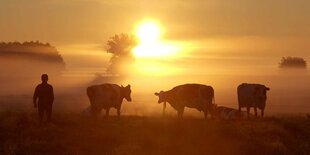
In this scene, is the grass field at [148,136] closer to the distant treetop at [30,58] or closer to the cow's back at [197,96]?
the cow's back at [197,96]

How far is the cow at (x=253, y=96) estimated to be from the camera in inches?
1591

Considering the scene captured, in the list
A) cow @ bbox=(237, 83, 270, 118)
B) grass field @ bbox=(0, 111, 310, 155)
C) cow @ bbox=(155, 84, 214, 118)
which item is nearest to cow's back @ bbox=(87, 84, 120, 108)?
grass field @ bbox=(0, 111, 310, 155)

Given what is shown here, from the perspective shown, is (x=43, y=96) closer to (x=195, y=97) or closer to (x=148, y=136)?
(x=148, y=136)

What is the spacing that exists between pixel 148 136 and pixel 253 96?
→ 15.8 metres

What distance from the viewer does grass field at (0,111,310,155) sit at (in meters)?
23.8

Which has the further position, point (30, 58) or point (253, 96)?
point (30, 58)

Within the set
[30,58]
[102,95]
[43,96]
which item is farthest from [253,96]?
[30,58]

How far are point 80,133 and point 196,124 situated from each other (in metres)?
7.30

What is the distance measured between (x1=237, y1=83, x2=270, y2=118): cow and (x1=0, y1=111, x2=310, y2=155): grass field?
7.17m

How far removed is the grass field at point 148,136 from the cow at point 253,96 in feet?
23.5

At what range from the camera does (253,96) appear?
134ft

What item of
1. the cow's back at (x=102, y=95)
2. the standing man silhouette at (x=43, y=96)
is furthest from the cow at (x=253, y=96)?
the standing man silhouette at (x=43, y=96)

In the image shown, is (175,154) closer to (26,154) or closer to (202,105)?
(26,154)

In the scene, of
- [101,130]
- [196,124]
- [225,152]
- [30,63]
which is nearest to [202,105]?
[196,124]
